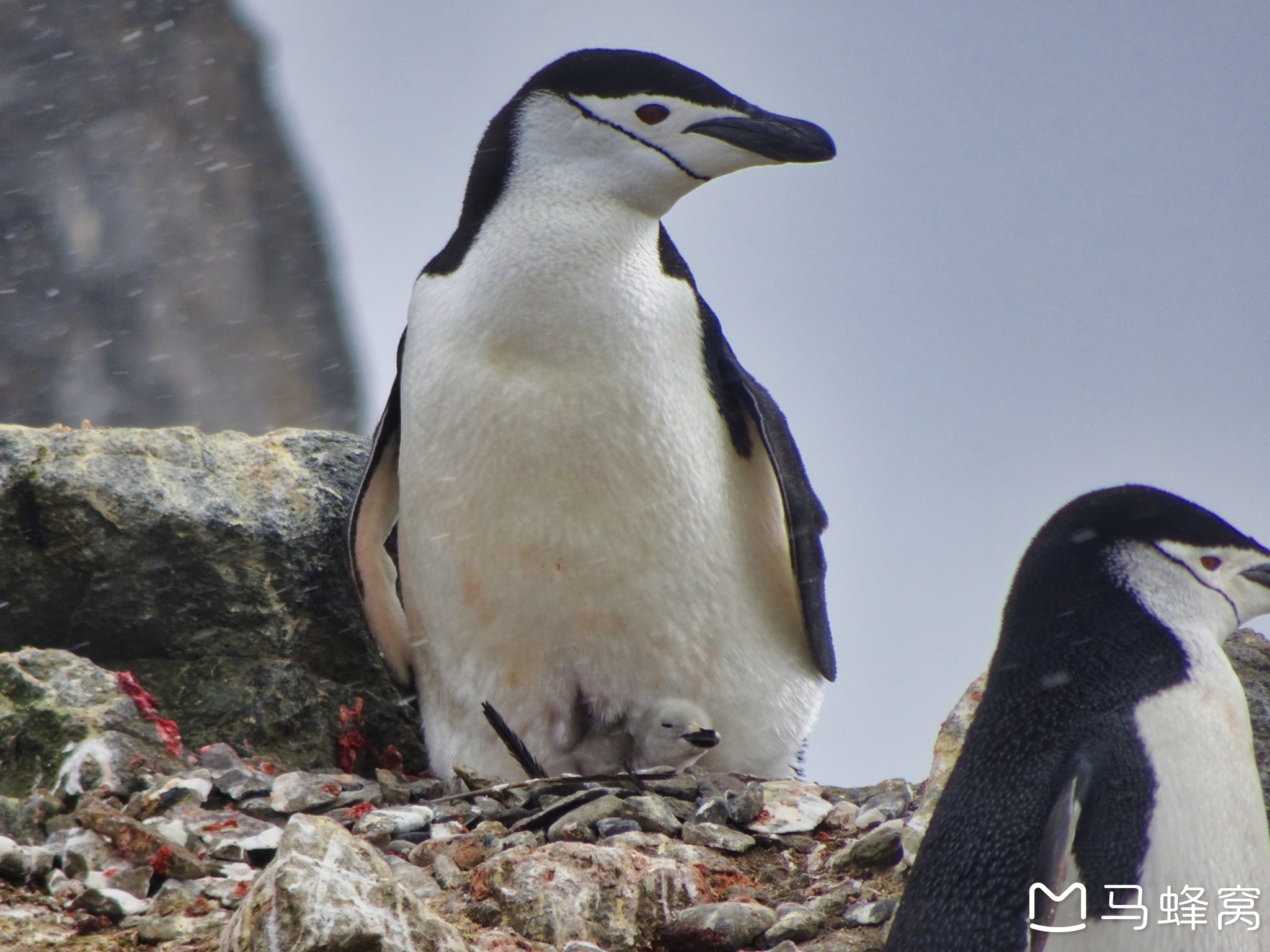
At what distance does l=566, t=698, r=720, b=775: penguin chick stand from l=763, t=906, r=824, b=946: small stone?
86 centimetres

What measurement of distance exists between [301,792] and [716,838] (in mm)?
717

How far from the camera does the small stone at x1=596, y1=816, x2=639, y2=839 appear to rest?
1825 mm

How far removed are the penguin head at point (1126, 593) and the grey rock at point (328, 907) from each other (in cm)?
81

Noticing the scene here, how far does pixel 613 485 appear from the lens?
243 centimetres

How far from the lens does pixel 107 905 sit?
150 centimetres

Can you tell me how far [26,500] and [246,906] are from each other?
154cm

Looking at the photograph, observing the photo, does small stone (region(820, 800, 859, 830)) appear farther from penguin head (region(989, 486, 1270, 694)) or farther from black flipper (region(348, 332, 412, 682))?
black flipper (region(348, 332, 412, 682))

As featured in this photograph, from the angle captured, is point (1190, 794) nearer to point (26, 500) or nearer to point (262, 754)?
point (262, 754)

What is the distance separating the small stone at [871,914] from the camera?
5.14 ft

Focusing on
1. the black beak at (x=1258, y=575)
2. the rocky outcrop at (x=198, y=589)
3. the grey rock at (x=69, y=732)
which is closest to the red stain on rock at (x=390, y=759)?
the rocky outcrop at (x=198, y=589)

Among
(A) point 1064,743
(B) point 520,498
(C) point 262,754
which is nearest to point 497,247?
(B) point 520,498

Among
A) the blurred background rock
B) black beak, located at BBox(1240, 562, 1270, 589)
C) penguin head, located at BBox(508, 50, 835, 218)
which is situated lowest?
the blurred background rock

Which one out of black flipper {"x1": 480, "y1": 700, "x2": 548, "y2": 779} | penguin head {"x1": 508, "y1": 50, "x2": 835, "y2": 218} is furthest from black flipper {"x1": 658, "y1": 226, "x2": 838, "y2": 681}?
black flipper {"x1": 480, "y1": 700, "x2": 548, "y2": 779}

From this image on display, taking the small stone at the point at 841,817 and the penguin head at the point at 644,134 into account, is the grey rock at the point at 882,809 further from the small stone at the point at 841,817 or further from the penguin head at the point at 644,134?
the penguin head at the point at 644,134
